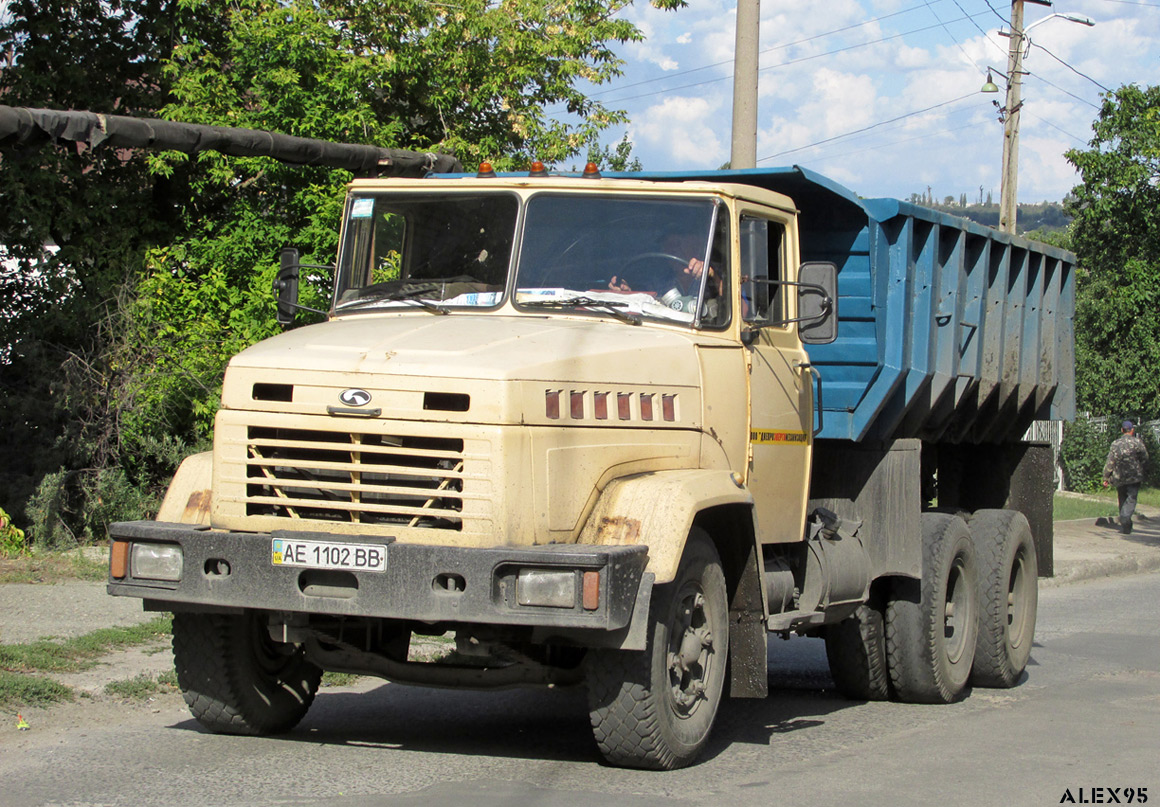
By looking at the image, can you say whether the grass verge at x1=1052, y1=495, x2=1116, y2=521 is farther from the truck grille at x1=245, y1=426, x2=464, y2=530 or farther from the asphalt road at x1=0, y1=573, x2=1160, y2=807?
the truck grille at x1=245, y1=426, x2=464, y2=530

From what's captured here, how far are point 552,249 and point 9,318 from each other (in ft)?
29.8

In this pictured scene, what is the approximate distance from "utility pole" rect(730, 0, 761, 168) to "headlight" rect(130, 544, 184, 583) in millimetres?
7176

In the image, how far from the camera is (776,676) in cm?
980

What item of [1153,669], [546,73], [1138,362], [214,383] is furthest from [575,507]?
[1138,362]

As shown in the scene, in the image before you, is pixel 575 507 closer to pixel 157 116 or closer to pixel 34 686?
pixel 34 686

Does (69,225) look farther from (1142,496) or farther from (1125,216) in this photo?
(1142,496)

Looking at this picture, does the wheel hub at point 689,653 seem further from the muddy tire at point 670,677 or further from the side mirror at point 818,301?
the side mirror at point 818,301

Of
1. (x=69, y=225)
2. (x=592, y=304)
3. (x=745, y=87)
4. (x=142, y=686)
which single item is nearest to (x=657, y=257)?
(x=592, y=304)

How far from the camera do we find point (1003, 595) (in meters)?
9.61

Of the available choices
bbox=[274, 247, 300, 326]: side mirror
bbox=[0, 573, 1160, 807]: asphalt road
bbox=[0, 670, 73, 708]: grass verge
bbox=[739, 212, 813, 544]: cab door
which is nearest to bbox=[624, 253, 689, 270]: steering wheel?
bbox=[739, 212, 813, 544]: cab door

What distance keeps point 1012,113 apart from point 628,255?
63.5ft

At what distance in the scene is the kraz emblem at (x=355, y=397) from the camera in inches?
227

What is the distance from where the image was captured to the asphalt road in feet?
18.9

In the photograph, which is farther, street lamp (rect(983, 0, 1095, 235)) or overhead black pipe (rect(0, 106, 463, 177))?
street lamp (rect(983, 0, 1095, 235))
